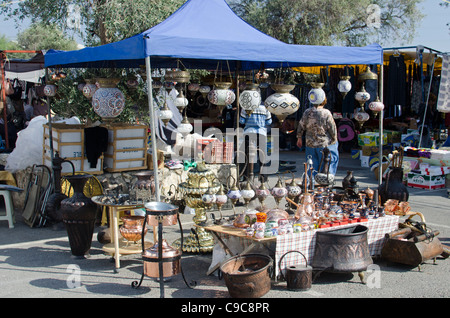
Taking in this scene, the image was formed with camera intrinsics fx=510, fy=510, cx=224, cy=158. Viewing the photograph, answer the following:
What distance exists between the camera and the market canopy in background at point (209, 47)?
16.3ft

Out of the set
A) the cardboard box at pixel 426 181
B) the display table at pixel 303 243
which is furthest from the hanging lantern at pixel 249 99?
the cardboard box at pixel 426 181

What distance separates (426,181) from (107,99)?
6.49 meters

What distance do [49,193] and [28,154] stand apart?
1.14m

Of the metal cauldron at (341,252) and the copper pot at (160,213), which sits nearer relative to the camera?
the copper pot at (160,213)

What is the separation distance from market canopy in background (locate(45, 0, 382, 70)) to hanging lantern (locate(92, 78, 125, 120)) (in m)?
0.50

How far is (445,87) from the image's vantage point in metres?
10.8

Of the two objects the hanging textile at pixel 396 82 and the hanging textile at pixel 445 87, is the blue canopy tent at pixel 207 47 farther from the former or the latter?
the hanging textile at pixel 396 82

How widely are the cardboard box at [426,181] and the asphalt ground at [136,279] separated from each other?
3651 mm

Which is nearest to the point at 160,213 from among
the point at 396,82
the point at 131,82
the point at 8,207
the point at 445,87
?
the point at 8,207

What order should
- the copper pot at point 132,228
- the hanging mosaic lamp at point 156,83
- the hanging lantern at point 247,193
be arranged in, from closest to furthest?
the copper pot at point 132,228 → the hanging lantern at point 247,193 → the hanging mosaic lamp at point 156,83

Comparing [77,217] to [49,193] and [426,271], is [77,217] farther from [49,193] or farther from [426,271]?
[426,271]

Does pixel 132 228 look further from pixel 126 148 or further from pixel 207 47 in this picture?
pixel 126 148

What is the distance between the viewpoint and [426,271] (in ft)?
17.2
